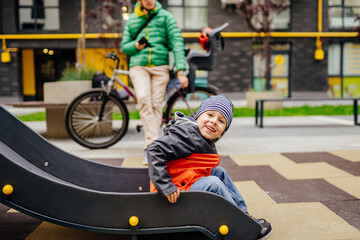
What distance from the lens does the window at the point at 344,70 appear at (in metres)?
18.1

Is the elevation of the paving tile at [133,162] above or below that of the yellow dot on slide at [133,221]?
below

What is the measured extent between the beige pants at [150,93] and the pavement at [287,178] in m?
0.41

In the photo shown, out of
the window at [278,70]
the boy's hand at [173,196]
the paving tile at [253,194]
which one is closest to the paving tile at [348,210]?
the paving tile at [253,194]

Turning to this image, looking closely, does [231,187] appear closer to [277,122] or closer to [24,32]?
[277,122]

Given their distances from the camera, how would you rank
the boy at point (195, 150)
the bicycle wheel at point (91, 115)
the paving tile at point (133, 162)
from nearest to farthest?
the boy at point (195, 150), the paving tile at point (133, 162), the bicycle wheel at point (91, 115)

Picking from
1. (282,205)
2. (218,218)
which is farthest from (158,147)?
(282,205)

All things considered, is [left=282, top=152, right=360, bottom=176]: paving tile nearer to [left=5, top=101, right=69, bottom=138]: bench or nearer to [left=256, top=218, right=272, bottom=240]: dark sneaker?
[left=256, top=218, right=272, bottom=240]: dark sneaker

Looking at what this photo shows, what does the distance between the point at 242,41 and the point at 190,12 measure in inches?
107

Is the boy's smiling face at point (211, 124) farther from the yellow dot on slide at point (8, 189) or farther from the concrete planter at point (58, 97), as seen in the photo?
the concrete planter at point (58, 97)

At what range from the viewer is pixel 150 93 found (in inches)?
174

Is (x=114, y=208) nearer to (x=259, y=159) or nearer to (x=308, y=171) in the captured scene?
(x=308, y=171)

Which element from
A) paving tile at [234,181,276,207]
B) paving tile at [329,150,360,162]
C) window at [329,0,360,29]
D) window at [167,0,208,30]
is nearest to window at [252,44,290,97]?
window at [329,0,360,29]

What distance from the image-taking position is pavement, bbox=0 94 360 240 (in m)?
2.37

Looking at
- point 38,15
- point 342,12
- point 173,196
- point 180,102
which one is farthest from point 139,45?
point 342,12
